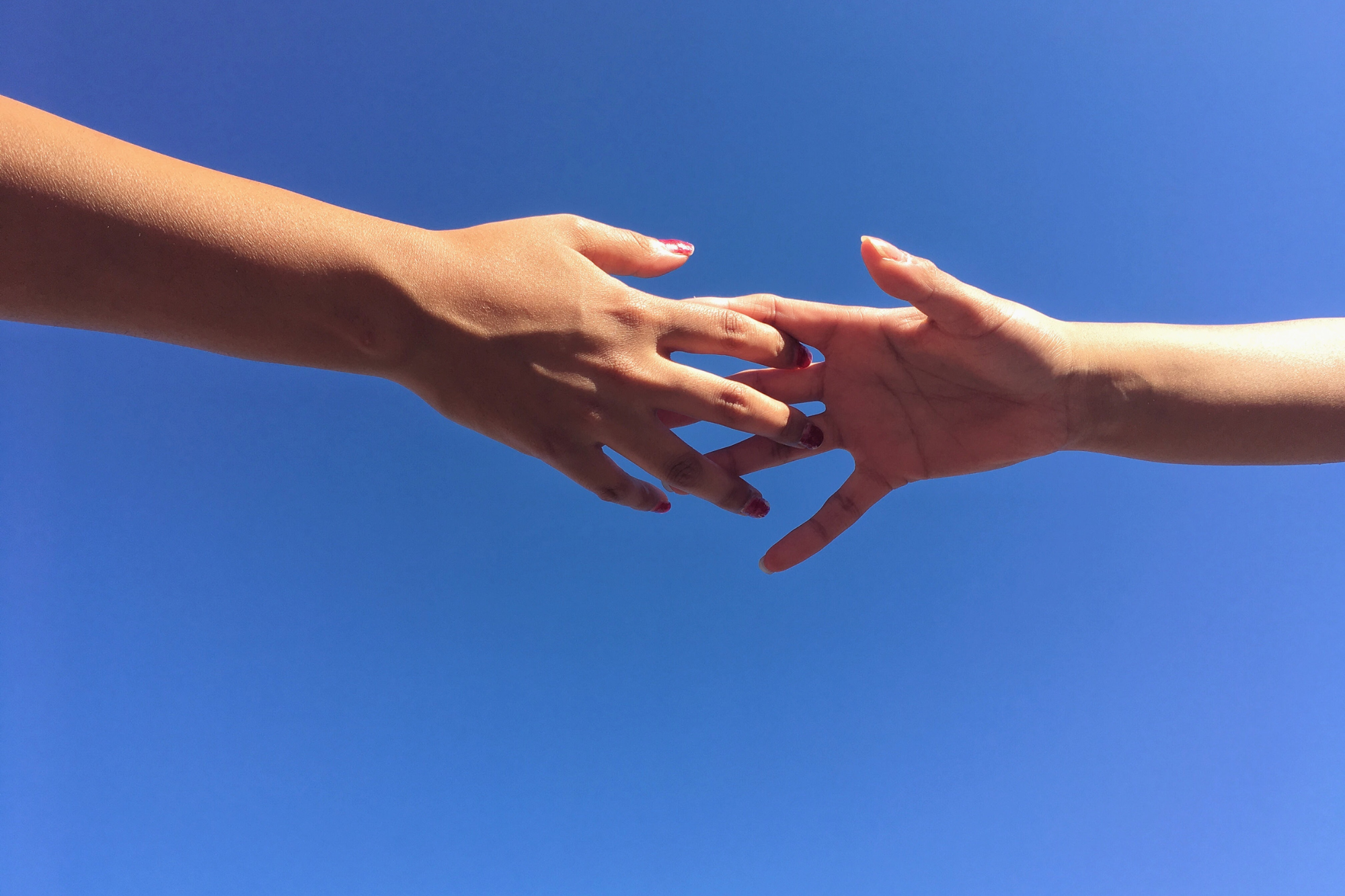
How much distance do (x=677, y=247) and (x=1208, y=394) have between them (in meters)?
1.51

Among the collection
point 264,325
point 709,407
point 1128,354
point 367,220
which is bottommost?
point 709,407

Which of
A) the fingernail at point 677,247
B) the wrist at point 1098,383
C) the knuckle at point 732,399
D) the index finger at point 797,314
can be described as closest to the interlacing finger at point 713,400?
the knuckle at point 732,399

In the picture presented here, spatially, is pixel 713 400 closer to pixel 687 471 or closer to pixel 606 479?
pixel 687 471

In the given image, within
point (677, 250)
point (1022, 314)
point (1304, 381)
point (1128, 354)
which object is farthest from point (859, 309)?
point (1304, 381)

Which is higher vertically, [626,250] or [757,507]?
[626,250]

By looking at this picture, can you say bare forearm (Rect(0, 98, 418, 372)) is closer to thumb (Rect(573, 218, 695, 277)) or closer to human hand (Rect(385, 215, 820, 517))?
human hand (Rect(385, 215, 820, 517))

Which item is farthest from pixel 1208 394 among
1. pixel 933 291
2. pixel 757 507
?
pixel 757 507

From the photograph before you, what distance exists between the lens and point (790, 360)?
1804 millimetres

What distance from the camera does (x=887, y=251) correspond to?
151 centimetres

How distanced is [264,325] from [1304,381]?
2.64 meters

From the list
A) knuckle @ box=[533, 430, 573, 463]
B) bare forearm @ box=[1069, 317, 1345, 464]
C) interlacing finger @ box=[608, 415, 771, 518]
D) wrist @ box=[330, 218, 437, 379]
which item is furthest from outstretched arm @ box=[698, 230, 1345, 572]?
wrist @ box=[330, 218, 437, 379]

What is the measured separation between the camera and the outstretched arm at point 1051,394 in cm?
175

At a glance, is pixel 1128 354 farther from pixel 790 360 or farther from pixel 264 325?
pixel 264 325

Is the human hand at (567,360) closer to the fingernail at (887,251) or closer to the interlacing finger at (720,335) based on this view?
the interlacing finger at (720,335)
